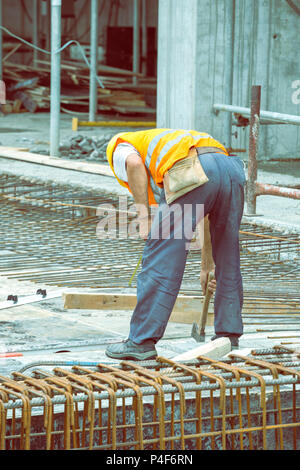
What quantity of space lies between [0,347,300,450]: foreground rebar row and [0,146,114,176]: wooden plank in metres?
7.16

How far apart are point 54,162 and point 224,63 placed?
2.68 metres

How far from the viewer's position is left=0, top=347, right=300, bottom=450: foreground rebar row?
3611 millimetres

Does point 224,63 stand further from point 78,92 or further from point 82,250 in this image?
point 78,92

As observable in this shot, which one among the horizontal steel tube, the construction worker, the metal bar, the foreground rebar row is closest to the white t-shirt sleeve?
the construction worker

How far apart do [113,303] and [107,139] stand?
8090 millimetres

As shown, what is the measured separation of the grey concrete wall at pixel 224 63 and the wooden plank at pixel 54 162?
5.33 feet

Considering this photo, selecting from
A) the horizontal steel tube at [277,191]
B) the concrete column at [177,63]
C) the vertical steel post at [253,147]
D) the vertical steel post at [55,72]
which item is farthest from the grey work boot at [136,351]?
the concrete column at [177,63]

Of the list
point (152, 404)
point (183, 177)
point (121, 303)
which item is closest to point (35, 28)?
point (121, 303)

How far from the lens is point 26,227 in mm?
8875

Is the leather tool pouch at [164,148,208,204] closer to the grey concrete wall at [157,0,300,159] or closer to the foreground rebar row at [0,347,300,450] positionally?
the foreground rebar row at [0,347,300,450]

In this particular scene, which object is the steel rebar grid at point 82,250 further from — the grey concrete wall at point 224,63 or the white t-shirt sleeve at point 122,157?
the grey concrete wall at point 224,63

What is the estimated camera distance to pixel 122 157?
187 inches

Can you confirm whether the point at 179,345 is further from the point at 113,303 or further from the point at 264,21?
the point at 264,21

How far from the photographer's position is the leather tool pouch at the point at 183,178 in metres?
4.66
